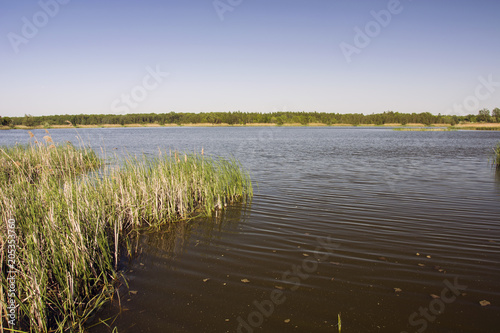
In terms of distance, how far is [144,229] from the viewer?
279 inches

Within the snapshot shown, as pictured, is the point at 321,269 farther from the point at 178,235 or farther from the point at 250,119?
the point at 250,119

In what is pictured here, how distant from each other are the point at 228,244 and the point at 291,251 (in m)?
1.43

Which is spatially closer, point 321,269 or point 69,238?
point 69,238

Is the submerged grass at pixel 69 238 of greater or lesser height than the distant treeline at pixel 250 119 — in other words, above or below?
below

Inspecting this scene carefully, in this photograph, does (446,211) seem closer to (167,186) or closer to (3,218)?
(167,186)

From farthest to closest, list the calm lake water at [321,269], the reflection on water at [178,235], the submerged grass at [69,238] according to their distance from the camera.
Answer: the reflection on water at [178,235], the calm lake water at [321,269], the submerged grass at [69,238]

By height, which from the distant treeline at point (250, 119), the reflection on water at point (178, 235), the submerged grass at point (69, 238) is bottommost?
the reflection on water at point (178, 235)

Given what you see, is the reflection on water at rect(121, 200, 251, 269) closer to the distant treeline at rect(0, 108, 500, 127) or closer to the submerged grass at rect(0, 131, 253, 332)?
the submerged grass at rect(0, 131, 253, 332)

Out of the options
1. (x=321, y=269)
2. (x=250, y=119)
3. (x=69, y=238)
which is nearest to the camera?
(x=69, y=238)

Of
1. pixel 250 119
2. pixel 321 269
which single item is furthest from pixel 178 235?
pixel 250 119

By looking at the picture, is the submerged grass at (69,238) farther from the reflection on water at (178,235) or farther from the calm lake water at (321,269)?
the calm lake water at (321,269)

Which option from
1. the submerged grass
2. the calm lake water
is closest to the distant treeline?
the submerged grass

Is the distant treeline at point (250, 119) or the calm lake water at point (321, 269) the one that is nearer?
the calm lake water at point (321, 269)

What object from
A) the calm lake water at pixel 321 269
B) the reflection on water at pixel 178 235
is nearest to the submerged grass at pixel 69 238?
the reflection on water at pixel 178 235
